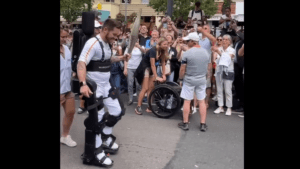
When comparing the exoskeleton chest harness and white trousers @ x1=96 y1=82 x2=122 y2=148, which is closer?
the exoskeleton chest harness

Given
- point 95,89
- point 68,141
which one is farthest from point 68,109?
point 95,89

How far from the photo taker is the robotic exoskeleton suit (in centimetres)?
438

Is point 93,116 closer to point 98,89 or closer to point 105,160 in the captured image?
point 98,89

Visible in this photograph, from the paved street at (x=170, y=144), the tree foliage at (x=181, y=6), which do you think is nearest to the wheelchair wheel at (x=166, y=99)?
the paved street at (x=170, y=144)

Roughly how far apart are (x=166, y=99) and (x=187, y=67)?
126 cm

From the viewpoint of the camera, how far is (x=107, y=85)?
→ 4746 millimetres

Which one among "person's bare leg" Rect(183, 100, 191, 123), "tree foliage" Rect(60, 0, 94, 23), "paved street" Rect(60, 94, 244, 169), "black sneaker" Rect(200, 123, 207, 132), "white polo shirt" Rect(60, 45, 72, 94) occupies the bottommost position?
"paved street" Rect(60, 94, 244, 169)

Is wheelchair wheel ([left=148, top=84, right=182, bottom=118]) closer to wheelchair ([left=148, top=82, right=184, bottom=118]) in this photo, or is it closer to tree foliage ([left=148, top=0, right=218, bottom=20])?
wheelchair ([left=148, top=82, right=184, bottom=118])

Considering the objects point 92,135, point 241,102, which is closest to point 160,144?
point 92,135

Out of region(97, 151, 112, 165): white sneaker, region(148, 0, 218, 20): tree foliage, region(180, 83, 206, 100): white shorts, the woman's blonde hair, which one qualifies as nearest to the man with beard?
the woman's blonde hair

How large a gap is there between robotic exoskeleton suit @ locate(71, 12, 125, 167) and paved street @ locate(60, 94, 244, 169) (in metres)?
0.31

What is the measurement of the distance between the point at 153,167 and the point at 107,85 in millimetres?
1279

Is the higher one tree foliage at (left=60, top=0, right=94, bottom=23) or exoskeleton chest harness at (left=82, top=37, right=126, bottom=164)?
tree foliage at (left=60, top=0, right=94, bottom=23)
